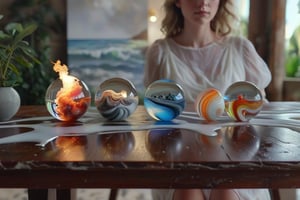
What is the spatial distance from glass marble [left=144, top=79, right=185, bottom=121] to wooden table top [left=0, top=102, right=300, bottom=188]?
0.37 feet

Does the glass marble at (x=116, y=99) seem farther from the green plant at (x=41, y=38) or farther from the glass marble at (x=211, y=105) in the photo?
the green plant at (x=41, y=38)

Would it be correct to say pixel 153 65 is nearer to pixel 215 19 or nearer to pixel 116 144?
pixel 215 19

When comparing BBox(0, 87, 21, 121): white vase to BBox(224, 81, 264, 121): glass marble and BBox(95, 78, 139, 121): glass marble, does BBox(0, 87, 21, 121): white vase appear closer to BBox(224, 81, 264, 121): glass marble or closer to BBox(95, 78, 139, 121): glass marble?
BBox(95, 78, 139, 121): glass marble

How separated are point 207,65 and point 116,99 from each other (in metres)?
0.72

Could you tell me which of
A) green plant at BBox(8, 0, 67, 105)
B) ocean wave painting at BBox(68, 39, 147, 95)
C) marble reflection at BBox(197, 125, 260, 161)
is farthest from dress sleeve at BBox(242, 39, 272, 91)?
green plant at BBox(8, 0, 67, 105)

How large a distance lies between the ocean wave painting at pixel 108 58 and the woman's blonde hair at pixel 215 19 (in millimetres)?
1596

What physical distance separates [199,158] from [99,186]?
0.55ft

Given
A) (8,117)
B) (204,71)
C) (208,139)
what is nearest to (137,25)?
(204,71)

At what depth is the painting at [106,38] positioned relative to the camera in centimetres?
328

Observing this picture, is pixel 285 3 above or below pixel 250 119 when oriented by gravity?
above

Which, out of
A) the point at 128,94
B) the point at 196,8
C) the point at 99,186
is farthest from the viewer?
the point at 196,8

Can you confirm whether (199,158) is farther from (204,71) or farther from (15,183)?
(204,71)

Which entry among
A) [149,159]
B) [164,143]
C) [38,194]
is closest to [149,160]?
[149,159]

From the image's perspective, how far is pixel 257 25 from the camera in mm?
3215
